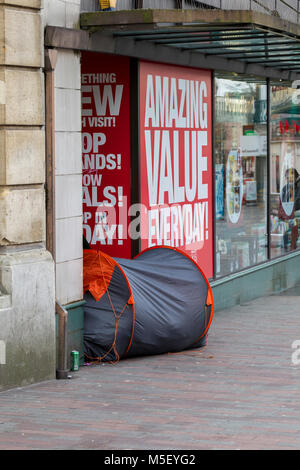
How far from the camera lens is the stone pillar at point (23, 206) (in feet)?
29.0

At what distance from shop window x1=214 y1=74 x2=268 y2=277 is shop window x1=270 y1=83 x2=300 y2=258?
21.1 inches

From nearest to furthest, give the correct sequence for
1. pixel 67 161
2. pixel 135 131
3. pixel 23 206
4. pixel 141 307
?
pixel 23 206
pixel 67 161
pixel 141 307
pixel 135 131

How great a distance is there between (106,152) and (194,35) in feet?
5.96

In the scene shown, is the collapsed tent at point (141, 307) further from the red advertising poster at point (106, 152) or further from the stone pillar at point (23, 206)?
the red advertising poster at point (106, 152)

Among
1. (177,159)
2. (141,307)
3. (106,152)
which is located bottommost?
(141,307)

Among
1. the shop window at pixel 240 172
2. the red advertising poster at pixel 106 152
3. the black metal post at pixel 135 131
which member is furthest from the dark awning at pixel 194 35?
the shop window at pixel 240 172

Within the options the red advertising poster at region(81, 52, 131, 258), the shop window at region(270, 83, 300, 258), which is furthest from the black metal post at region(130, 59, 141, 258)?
the shop window at region(270, 83, 300, 258)

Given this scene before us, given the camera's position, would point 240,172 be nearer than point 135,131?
No

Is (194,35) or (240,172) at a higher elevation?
(194,35)

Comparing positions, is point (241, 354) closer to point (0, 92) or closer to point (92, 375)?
point (92, 375)

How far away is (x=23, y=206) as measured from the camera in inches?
357

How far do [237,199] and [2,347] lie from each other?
7.00m

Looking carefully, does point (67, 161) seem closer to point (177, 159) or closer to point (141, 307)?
point (141, 307)

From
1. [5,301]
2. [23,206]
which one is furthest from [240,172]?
[5,301]
